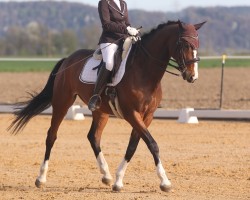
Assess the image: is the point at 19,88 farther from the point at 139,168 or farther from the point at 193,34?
the point at 193,34

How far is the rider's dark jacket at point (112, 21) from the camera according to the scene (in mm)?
10812

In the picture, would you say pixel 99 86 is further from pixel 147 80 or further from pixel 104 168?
pixel 104 168

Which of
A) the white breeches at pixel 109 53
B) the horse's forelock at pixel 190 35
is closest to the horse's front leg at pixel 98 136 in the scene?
the white breeches at pixel 109 53

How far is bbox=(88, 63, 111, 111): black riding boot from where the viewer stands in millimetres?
10548

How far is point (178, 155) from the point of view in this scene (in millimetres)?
13984

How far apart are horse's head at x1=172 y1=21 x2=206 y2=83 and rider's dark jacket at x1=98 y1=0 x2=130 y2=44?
42.2 inches

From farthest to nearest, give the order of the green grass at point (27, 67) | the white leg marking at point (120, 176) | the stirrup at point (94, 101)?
the green grass at point (27, 67) → the stirrup at point (94, 101) → the white leg marking at point (120, 176)

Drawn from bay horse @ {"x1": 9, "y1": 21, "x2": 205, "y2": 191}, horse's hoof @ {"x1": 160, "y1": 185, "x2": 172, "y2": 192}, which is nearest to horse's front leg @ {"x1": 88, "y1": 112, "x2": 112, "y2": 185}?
bay horse @ {"x1": 9, "y1": 21, "x2": 205, "y2": 191}

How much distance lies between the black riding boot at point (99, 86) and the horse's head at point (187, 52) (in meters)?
1.06

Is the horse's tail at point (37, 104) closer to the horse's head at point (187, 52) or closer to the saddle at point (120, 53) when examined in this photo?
the saddle at point (120, 53)

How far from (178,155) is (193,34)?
4468 mm

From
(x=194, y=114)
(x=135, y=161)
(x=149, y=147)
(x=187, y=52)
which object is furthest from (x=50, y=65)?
(x=187, y=52)

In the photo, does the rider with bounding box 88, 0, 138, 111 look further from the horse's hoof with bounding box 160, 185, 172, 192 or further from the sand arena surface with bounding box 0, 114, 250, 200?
the horse's hoof with bounding box 160, 185, 172, 192

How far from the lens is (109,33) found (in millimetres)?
10898
